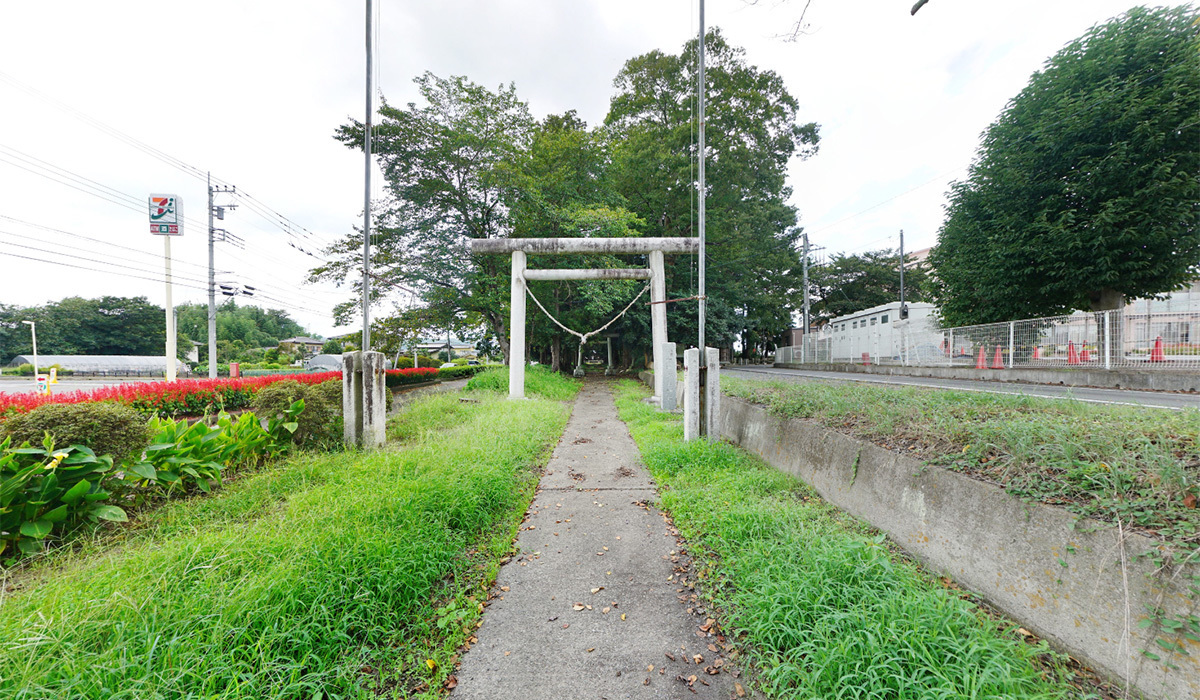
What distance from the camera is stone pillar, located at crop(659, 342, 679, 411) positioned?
297 inches

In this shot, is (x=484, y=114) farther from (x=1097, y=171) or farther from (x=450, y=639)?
(x=1097, y=171)

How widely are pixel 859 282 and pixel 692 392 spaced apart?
3349cm

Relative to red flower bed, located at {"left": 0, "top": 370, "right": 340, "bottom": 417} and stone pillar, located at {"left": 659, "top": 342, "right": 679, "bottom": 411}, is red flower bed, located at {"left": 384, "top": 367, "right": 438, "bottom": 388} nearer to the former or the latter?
red flower bed, located at {"left": 0, "top": 370, "right": 340, "bottom": 417}

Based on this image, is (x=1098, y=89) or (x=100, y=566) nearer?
(x=100, y=566)

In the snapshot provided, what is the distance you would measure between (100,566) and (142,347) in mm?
64148

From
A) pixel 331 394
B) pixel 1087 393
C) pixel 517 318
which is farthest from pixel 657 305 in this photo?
pixel 1087 393

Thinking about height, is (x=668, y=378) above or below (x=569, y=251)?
below

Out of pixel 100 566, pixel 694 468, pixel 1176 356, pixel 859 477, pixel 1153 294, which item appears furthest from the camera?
pixel 1153 294

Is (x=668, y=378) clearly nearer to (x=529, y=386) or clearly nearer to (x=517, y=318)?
(x=517, y=318)

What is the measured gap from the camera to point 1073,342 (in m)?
9.45

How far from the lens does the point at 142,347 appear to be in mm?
45281

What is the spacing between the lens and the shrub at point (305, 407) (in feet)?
15.4

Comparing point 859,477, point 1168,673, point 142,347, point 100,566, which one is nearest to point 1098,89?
point 859,477

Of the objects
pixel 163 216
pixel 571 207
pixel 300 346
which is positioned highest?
pixel 163 216
